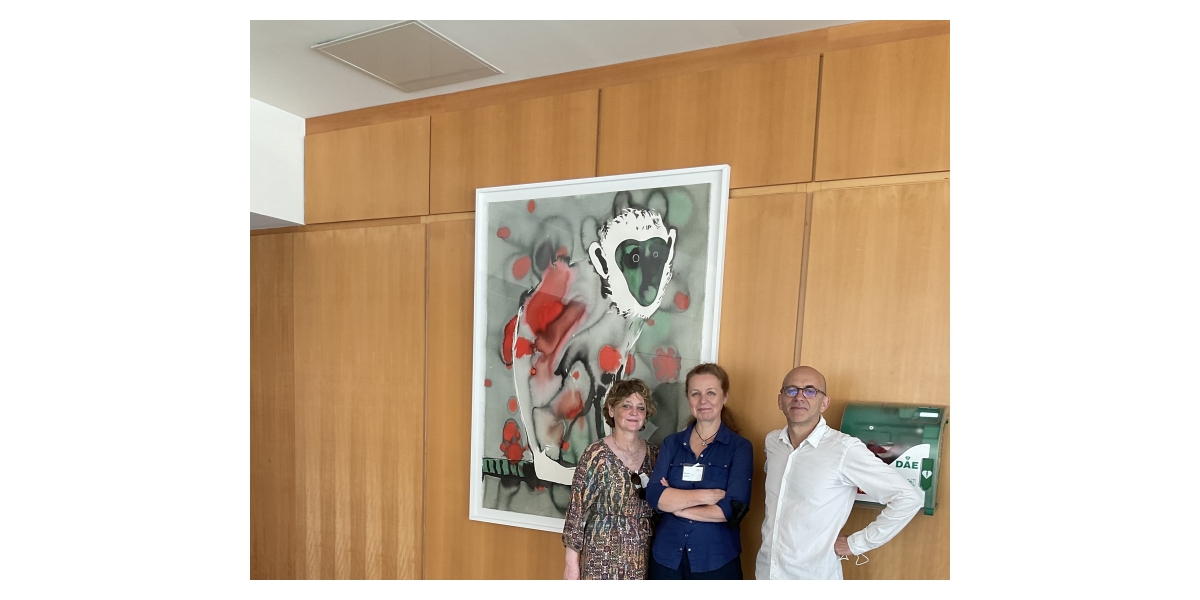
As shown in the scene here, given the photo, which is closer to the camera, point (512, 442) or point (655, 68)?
point (655, 68)

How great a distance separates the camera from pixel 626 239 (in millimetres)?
3633

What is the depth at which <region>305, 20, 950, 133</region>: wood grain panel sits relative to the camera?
10.2 ft

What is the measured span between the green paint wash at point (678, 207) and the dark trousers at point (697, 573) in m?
1.56

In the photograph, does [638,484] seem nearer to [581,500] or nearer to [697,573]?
[581,500]

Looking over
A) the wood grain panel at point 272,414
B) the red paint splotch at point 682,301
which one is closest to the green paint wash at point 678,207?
the red paint splotch at point 682,301

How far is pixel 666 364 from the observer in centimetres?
348

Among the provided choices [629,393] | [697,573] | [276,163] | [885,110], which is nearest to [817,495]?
[697,573]

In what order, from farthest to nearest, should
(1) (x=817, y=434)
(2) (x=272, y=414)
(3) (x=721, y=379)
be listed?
(2) (x=272, y=414) → (3) (x=721, y=379) → (1) (x=817, y=434)

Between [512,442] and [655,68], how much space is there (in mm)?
2166

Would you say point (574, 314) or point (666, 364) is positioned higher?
point (574, 314)

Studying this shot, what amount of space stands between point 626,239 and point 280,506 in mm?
3175

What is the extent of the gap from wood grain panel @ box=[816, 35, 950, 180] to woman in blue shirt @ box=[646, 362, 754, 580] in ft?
3.82
